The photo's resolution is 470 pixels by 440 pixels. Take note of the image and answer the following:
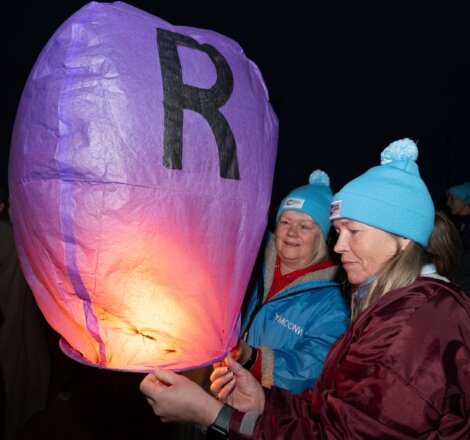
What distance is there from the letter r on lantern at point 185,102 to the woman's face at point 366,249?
1.59ft

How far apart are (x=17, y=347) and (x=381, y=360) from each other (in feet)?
10.1

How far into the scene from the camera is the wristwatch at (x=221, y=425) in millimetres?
1154

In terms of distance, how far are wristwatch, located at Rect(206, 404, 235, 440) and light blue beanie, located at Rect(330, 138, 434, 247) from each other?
2.34 ft

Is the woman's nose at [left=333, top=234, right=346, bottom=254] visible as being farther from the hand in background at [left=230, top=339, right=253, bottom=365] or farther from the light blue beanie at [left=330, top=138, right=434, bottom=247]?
the hand in background at [left=230, top=339, right=253, bottom=365]

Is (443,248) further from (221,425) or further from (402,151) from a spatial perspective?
(221,425)

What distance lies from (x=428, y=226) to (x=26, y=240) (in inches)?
47.4

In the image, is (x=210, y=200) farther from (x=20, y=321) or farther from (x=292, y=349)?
(x=20, y=321)

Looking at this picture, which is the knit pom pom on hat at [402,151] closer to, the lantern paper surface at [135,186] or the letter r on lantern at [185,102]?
the lantern paper surface at [135,186]

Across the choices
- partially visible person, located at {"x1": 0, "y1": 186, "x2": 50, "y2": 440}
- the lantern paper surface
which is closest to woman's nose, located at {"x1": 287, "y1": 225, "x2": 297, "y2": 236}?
the lantern paper surface

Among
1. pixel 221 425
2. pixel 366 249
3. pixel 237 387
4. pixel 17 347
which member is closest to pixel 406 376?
pixel 366 249

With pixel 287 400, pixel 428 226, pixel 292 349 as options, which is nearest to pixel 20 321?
pixel 292 349

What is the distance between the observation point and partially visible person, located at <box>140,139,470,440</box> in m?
0.91

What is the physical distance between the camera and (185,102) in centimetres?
98

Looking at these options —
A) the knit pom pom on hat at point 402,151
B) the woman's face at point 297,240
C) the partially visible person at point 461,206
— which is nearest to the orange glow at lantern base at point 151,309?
the knit pom pom on hat at point 402,151
